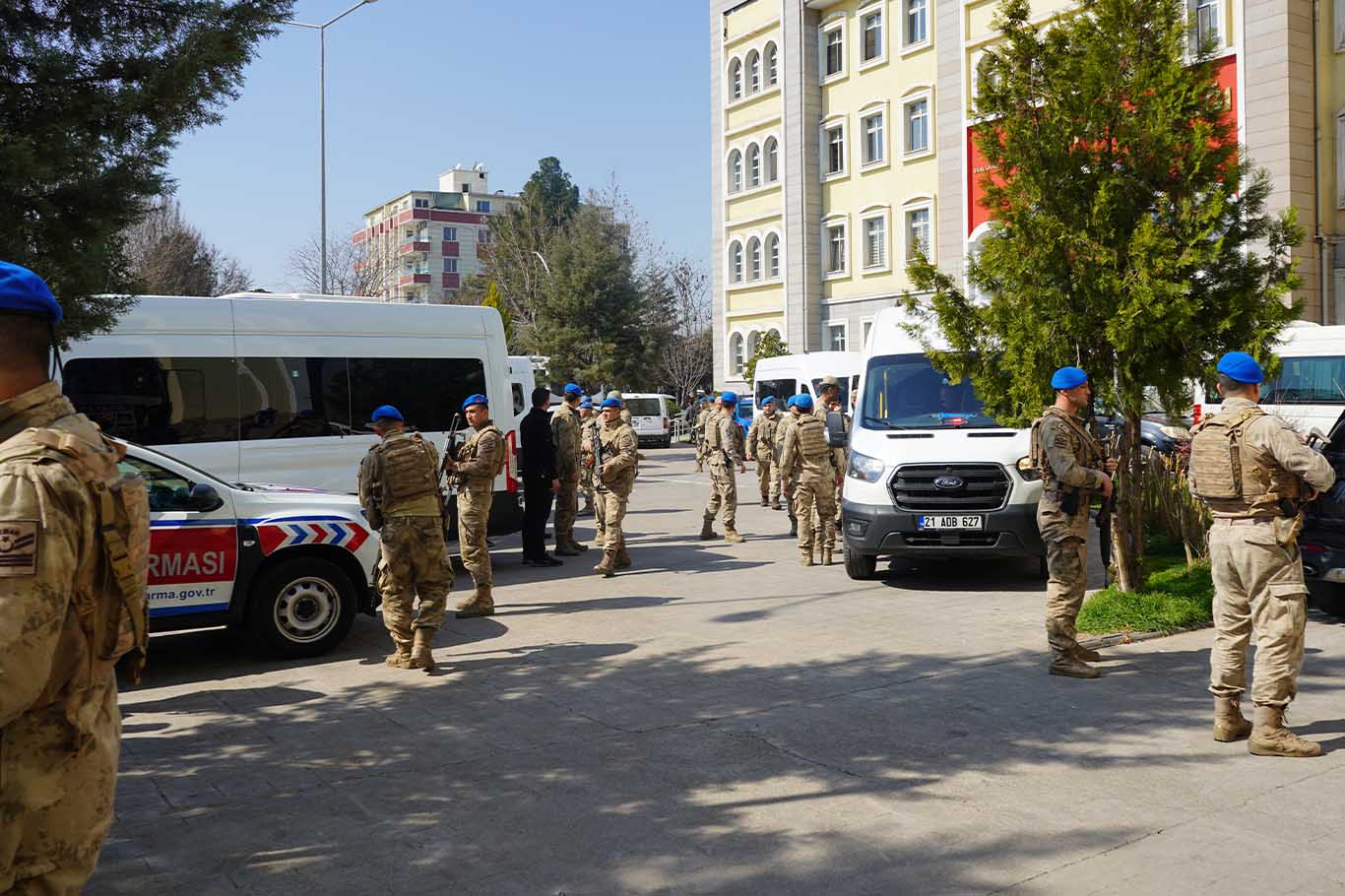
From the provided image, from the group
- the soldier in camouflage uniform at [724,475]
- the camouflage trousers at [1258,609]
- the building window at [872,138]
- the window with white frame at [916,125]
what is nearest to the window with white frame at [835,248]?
the building window at [872,138]

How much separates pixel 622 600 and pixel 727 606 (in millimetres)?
1037

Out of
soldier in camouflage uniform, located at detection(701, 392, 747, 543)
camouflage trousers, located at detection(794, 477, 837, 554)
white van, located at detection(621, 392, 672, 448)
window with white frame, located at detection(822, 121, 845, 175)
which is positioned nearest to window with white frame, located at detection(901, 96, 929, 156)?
window with white frame, located at detection(822, 121, 845, 175)

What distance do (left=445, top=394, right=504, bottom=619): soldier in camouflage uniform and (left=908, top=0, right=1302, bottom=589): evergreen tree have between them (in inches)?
170

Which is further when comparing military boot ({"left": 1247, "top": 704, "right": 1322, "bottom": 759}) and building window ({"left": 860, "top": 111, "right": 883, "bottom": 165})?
building window ({"left": 860, "top": 111, "right": 883, "bottom": 165})

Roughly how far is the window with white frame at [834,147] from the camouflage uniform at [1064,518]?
35555mm

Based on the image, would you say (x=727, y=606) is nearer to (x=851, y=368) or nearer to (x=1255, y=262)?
(x=1255, y=262)

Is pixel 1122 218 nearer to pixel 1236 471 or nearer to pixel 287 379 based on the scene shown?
pixel 1236 471

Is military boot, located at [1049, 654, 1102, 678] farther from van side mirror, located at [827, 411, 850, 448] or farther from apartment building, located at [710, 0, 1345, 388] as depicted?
apartment building, located at [710, 0, 1345, 388]

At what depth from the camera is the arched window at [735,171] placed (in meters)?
45.9

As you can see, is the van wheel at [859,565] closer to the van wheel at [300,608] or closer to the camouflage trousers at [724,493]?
the camouflage trousers at [724,493]

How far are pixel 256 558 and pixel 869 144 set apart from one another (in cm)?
3541

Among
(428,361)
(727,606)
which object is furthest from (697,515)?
(727,606)

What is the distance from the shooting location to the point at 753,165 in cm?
4522

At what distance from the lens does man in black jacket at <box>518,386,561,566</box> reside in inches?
523
